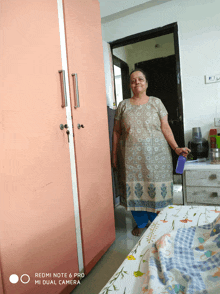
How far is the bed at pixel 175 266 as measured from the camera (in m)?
0.57

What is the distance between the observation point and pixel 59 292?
119 centimetres

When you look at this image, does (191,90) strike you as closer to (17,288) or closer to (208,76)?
(208,76)

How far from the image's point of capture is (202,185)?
1.91 metres

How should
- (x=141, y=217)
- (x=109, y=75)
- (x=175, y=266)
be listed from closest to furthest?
(x=175, y=266) < (x=141, y=217) < (x=109, y=75)

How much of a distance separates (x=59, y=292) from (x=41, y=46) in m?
1.33

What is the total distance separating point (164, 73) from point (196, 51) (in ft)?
3.09

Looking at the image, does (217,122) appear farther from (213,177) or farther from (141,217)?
(141,217)

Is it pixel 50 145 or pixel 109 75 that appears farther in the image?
pixel 109 75

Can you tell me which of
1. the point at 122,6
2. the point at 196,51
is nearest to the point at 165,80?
the point at 196,51

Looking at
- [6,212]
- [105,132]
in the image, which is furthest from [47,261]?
[105,132]

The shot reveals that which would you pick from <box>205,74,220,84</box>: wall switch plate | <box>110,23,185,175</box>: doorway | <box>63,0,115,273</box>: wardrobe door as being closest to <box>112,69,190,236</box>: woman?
<box>63,0,115,273</box>: wardrobe door

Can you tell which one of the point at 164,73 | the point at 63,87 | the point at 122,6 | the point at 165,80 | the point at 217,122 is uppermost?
the point at 122,6

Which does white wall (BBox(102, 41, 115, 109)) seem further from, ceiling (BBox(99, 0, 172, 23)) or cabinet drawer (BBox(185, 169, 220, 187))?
cabinet drawer (BBox(185, 169, 220, 187))

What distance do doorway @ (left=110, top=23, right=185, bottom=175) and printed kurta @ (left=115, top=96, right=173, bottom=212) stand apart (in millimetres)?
614
